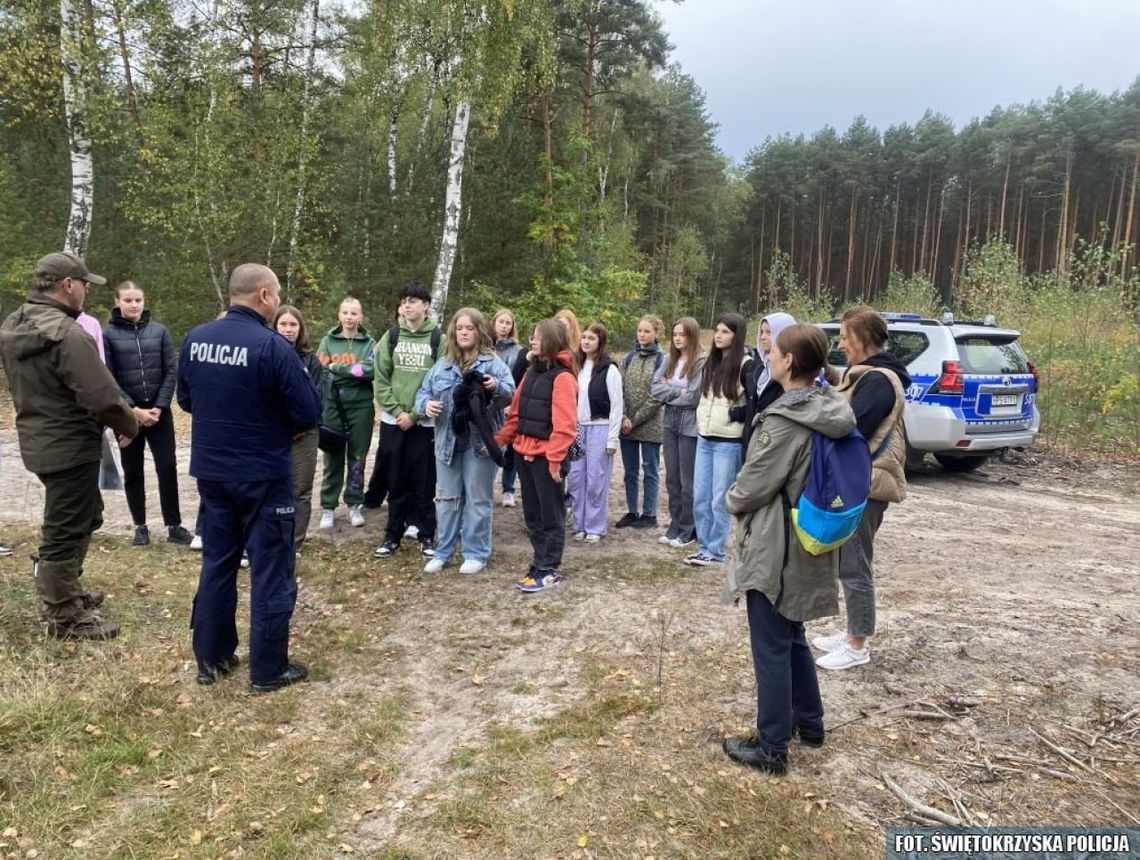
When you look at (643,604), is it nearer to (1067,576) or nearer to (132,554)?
(1067,576)

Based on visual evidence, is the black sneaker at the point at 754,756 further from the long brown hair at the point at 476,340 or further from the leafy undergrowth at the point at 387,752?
the long brown hair at the point at 476,340

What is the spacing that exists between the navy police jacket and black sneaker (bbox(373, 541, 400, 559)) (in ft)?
7.55

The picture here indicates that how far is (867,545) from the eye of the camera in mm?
3672

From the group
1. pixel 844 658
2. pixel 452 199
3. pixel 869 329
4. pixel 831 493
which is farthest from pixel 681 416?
pixel 452 199

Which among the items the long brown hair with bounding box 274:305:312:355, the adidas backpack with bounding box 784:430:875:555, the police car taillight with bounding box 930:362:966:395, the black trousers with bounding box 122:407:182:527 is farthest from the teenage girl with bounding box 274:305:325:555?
the police car taillight with bounding box 930:362:966:395

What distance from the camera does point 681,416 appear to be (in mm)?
5820

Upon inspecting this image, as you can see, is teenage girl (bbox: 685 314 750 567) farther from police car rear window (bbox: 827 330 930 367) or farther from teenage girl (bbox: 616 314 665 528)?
police car rear window (bbox: 827 330 930 367)

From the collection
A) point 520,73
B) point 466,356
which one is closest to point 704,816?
point 466,356

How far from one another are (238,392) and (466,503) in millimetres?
2240

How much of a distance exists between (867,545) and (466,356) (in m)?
2.89

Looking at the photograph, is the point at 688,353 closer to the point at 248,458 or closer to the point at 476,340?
the point at 476,340

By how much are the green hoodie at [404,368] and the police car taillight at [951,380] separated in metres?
5.66

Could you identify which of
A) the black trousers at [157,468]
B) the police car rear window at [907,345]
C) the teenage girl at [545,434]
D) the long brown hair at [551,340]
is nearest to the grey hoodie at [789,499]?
the teenage girl at [545,434]

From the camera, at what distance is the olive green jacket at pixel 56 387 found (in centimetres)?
367
